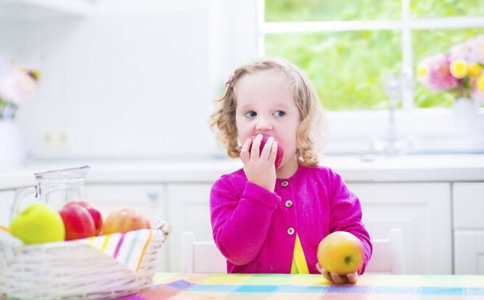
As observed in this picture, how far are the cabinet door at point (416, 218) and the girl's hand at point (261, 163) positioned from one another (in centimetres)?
82

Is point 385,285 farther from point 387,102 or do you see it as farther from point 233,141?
point 387,102

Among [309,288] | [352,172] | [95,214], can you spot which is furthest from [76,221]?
[352,172]

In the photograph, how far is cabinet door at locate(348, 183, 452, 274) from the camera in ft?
6.70

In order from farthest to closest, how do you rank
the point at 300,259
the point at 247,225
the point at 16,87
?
1. the point at 16,87
2. the point at 300,259
3. the point at 247,225

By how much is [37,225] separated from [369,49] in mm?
2160

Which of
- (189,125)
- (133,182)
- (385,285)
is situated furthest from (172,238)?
(385,285)

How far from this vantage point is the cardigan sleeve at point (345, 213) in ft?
4.50

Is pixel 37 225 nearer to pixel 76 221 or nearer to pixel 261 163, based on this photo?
pixel 76 221

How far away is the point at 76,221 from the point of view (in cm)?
97

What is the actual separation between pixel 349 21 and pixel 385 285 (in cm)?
196

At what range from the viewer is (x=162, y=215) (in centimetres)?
224

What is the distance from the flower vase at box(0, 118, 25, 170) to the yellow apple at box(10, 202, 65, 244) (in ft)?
6.03

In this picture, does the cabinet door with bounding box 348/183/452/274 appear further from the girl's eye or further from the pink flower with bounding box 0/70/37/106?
the pink flower with bounding box 0/70/37/106

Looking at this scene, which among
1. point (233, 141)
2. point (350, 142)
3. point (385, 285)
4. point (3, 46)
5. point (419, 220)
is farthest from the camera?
point (3, 46)
